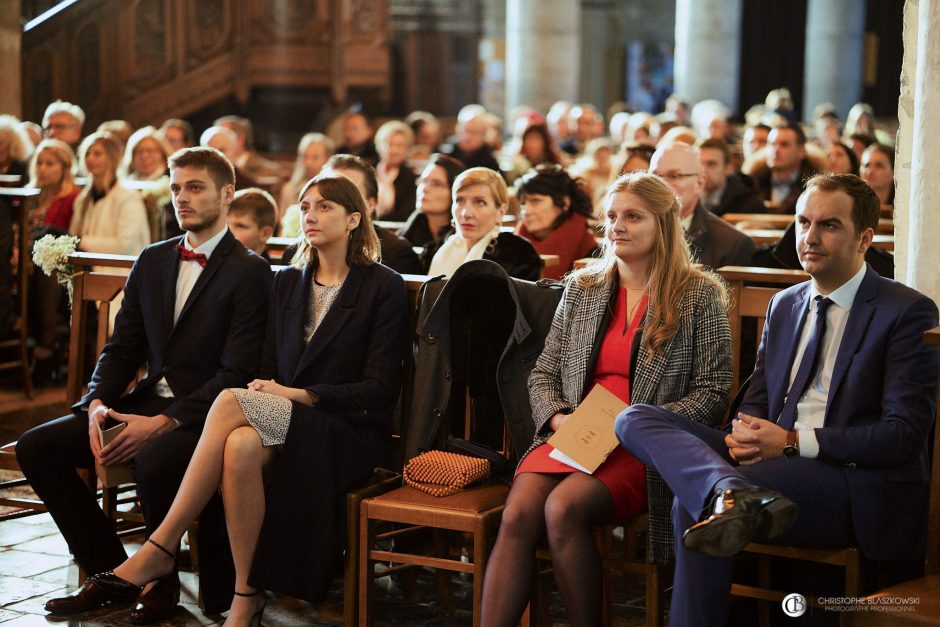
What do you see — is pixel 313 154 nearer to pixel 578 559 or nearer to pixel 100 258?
pixel 100 258

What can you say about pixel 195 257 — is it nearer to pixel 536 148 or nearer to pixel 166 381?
pixel 166 381

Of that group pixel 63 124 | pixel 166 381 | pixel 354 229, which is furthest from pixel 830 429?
pixel 63 124

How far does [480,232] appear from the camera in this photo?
5.21 m

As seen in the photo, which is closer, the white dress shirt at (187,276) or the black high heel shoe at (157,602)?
the black high heel shoe at (157,602)

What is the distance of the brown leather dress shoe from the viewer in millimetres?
4043

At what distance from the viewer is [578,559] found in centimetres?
347

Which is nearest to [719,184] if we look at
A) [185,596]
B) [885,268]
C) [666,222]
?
[885,268]

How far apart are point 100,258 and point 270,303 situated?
732 millimetres

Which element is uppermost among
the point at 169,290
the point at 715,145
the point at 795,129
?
the point at 795,129

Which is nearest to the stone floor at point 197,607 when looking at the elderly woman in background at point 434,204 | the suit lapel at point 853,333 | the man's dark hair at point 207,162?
the suit lapel at point 853,333

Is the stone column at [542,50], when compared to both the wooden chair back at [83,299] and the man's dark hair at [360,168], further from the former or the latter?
the wooden chair back at [83,299]

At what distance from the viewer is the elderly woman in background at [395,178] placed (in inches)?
344

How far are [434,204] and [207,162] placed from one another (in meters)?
2.12

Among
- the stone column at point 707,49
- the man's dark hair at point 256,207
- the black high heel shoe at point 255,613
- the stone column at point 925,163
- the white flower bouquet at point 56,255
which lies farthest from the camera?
the stone column at point 707,49
